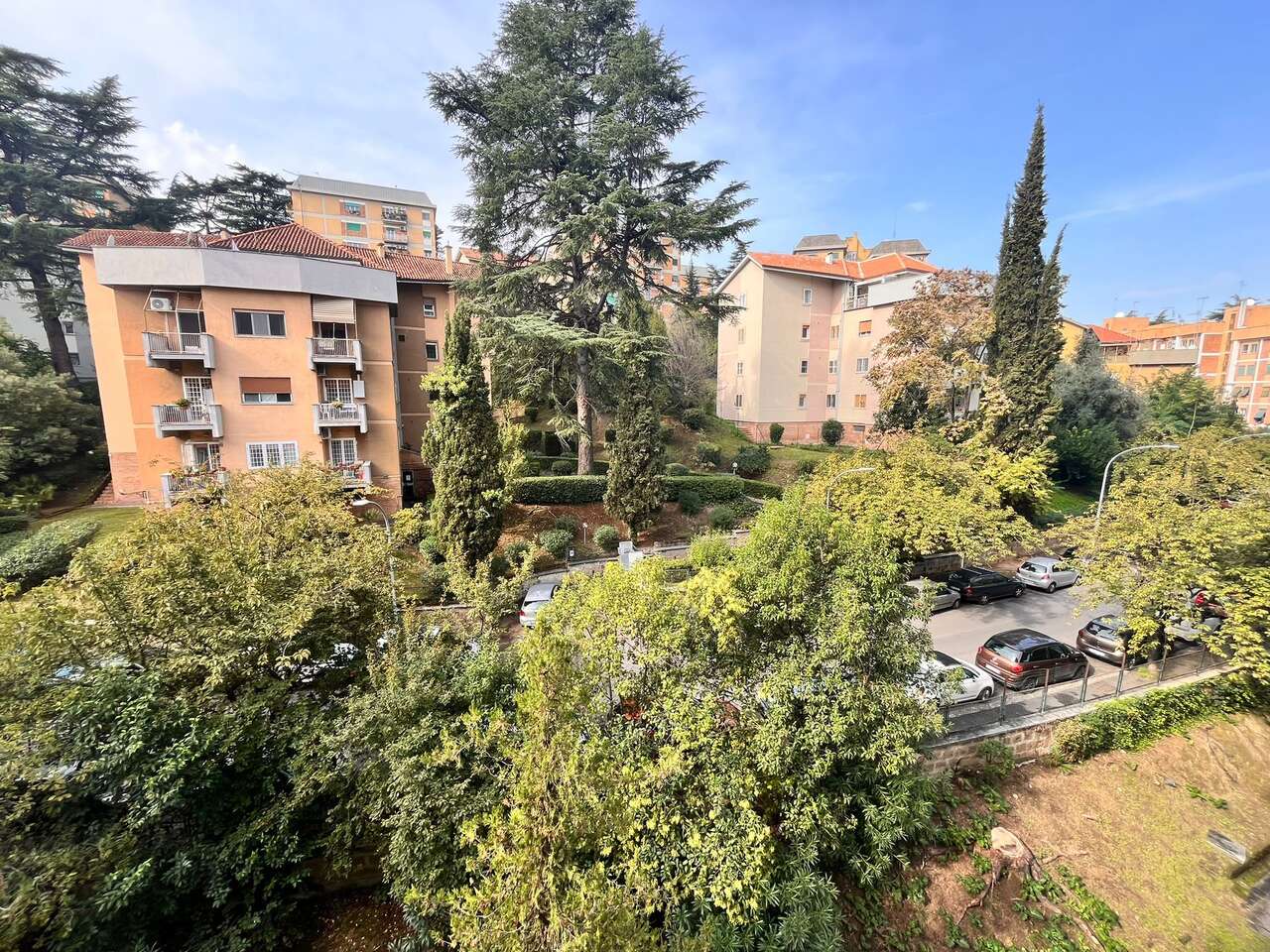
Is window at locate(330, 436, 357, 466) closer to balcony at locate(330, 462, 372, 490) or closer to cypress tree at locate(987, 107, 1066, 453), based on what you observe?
balcony at locate(330, 462, 372, 490)

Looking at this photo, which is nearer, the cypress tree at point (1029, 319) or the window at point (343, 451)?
the window at point (343, 451)

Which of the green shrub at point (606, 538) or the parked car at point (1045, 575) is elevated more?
the green shrub at point (606, 538)

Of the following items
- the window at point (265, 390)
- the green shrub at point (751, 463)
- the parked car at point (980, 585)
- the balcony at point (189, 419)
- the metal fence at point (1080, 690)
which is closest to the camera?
the metal fence at point (1080, 690)

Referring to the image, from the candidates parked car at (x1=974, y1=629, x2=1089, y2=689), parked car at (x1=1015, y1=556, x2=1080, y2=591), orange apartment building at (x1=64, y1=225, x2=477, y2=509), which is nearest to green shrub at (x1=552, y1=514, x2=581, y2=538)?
orange apartment building at (x1=64, y1=225, x2=477, y2=509)

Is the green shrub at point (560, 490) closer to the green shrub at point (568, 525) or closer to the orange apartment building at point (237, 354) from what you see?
the green shrub at point (568, 525)

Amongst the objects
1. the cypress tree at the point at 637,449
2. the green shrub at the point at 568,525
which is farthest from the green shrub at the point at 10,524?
the cypress tree at the point at 637,449

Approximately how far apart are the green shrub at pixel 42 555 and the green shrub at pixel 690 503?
910 inches

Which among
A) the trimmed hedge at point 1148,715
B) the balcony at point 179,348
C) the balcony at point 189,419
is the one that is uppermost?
the balcony at point 179,348

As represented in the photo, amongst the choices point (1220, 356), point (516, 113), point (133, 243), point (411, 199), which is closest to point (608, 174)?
point (516, 113)

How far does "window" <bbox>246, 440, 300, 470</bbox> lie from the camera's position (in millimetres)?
23297

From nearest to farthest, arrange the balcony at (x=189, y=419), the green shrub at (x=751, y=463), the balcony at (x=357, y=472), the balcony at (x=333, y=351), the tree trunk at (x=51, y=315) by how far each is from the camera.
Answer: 1. the balcony at (x=189, y=419)
2. the balcony at (x=333, y=351)
3. the balcony at (x=357, y=472)
4. the tree trunk at (x=51, y=315)
5. the green shrub at (x=751, y=463)

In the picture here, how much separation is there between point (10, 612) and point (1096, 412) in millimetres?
52131

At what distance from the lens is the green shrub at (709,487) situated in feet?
90.5

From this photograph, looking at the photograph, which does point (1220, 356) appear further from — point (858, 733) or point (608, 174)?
point (858, 733)
